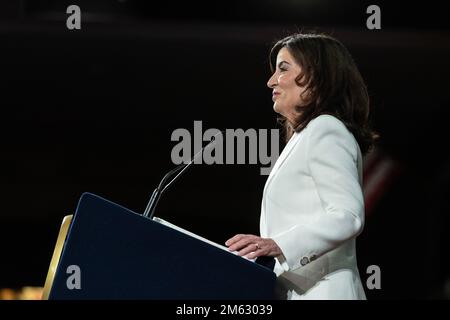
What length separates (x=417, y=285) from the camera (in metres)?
3.91

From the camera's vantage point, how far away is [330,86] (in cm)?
152

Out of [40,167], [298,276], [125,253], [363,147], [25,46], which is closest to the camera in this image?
[125,253]

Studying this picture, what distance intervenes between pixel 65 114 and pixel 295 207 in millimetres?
2286

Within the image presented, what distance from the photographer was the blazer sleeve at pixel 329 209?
53.0 inches

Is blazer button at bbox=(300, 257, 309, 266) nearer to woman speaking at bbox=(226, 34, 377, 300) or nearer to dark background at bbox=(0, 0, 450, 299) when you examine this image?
woman speaking at bbox=(226, 34, 377, 300)

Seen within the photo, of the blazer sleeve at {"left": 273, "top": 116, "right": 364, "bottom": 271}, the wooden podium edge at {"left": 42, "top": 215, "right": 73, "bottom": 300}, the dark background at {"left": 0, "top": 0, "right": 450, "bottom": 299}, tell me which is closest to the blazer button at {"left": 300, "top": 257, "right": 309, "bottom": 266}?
the blazer sleeve at {"left": 273, "top": 116, "right": 364, "bottom": 271}

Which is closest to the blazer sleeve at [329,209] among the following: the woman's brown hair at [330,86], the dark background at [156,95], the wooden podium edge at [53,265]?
the woman's brown hair at [330,86]

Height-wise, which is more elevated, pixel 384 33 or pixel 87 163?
pixel 384 33

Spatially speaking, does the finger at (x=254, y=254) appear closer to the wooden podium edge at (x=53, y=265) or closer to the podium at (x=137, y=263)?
A: the podium at (x=137, y=263)

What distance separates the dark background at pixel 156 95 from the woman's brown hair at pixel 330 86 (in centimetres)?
175

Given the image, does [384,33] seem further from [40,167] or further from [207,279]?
[207,279]

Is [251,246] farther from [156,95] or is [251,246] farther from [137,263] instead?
[156,95]

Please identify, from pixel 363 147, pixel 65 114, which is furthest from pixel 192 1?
pixel 363 147

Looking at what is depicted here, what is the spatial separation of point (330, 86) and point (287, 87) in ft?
0.26
